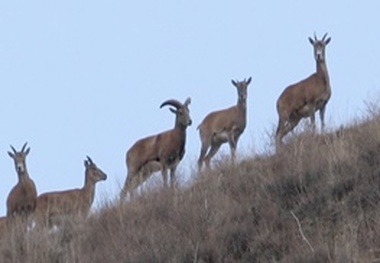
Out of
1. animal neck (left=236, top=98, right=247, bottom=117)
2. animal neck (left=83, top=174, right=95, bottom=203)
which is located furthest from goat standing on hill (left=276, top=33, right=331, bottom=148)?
animal neck (left=83, top=174, right=95, bottom=203)

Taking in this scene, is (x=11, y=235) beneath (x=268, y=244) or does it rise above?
above

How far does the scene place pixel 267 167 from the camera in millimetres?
18469

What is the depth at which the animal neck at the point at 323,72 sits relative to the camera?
2633cm

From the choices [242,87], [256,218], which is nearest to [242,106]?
[242,87]

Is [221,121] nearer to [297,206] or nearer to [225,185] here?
[225,185]

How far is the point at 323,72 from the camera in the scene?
26.5 metres

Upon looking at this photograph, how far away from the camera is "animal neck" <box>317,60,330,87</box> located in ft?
86.4

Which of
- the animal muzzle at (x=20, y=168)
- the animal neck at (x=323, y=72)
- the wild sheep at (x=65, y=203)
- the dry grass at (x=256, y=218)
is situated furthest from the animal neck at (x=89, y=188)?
the dry grass at (x=256, y=218)

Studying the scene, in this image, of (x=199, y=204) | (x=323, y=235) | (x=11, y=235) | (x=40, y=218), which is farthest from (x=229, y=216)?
(x=40, y=218)

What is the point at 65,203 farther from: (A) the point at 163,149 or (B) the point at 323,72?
(B) the point at 323,72

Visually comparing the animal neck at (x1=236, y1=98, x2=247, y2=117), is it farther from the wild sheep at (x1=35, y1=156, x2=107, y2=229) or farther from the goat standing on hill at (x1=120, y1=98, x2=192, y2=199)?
the wild sheep at (x1=35, y1=156, x2=107, y2=229)

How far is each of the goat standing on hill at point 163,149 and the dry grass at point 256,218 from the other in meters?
6.12

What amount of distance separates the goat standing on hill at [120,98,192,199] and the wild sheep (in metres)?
0.99

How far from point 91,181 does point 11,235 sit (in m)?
9.07
